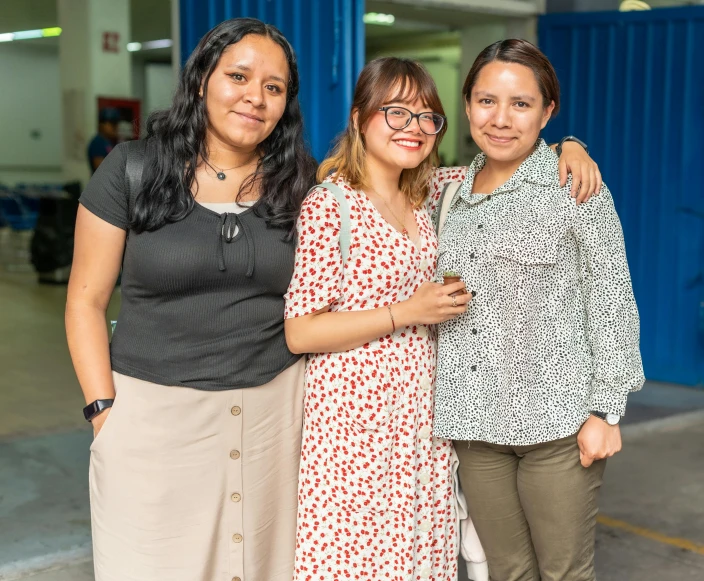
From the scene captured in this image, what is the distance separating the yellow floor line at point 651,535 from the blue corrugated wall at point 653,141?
2742 mm

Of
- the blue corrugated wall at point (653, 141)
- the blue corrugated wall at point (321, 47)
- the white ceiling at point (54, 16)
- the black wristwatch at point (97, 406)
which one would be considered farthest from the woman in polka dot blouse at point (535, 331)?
the white ceiling at point (54, 16)

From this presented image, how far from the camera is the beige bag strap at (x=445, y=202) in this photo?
2639 millimetres

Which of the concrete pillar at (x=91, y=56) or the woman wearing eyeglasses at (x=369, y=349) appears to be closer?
the woman wearing eyeglasses at (x=369, y=349)

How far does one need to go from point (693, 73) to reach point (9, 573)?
17.9 ft

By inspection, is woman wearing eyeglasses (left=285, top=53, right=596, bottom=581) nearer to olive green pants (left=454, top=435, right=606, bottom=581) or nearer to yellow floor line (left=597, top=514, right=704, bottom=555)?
olive green pants (left=454, top=435, right=606, bottom=581)

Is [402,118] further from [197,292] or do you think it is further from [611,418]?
[611,418]

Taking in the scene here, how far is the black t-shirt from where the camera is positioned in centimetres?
231

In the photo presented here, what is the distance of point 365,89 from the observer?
2451 millimetres

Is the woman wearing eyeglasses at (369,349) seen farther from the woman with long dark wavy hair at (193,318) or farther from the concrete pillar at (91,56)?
the concrete pillar at (91,56)

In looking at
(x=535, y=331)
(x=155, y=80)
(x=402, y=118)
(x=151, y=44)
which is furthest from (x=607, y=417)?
(x=155, y=80)

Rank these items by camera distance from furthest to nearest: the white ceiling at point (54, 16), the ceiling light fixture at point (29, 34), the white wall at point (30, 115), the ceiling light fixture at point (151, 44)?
the white wall at point (30, 115) < the ceiling light fixture at point (151, 44) < the ceiling light fixture at point (29, 34) < the white ceiling at point (54, 16)

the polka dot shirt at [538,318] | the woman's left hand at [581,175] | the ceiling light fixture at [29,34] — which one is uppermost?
the ceiling light fixture at [29,34]

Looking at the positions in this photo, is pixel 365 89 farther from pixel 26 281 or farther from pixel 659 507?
pixel 26 281

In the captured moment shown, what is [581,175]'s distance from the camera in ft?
7.70
